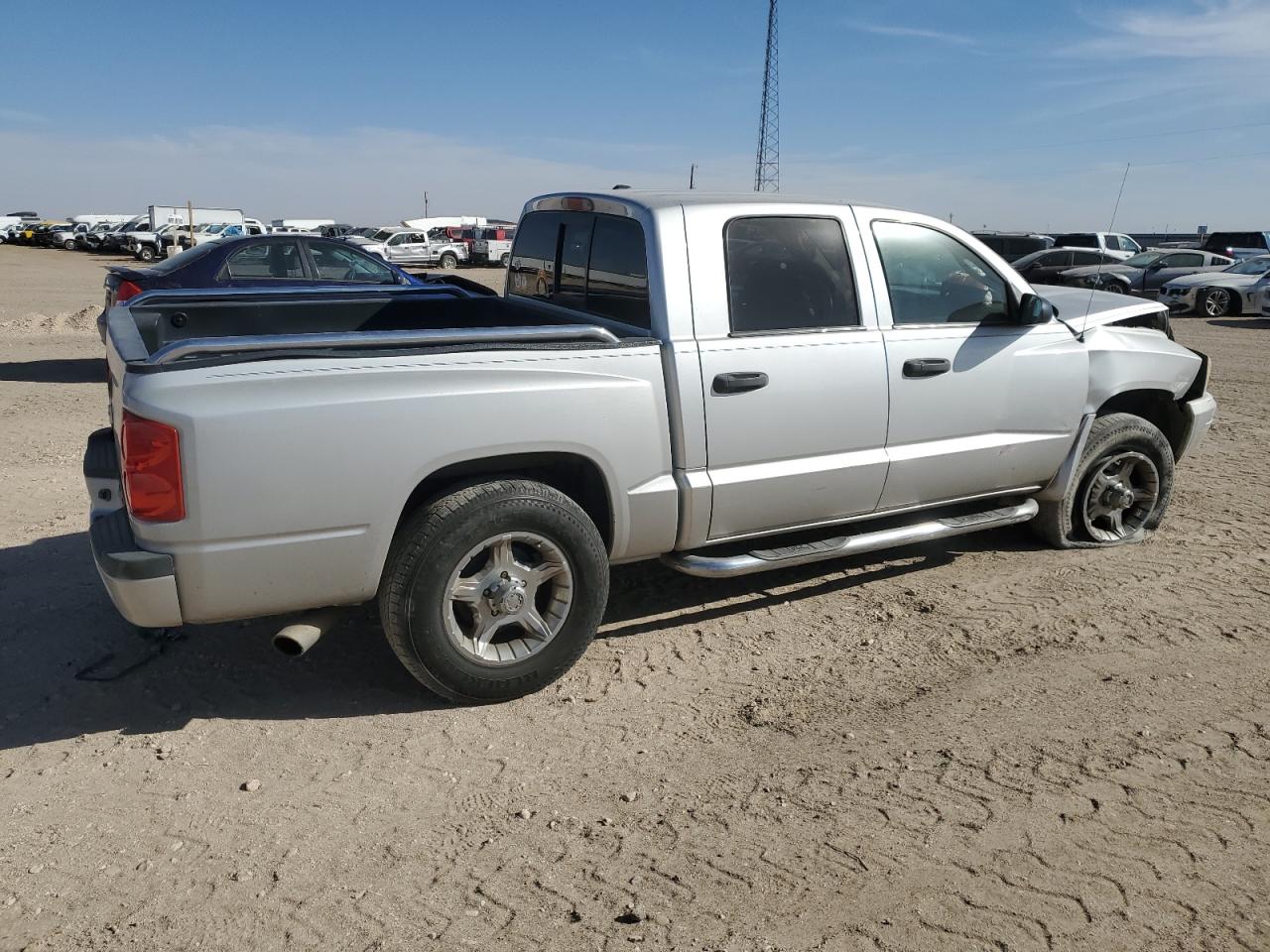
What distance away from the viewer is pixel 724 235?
460cm

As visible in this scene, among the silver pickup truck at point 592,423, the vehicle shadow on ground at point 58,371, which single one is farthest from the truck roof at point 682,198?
the vehicle shadow on ground at point 58,371

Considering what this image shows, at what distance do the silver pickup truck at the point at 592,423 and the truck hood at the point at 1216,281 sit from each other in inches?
765

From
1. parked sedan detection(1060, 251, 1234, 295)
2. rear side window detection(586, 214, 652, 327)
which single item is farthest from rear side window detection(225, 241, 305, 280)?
parked sedan detection(1060, 251, 1234, 295)

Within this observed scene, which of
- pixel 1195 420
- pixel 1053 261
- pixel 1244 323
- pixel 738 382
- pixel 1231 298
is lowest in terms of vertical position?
pixel 1244 323

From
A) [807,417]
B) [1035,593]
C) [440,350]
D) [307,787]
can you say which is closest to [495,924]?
[307,787]

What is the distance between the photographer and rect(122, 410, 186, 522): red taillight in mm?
3449

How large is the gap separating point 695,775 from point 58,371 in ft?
37.2

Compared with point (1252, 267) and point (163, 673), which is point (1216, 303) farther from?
point (163, 673)

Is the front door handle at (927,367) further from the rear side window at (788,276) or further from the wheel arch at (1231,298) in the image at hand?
the wheel arch at (1231,298)

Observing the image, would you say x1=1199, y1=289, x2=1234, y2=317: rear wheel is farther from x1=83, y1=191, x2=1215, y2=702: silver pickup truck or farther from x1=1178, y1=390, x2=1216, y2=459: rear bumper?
x1=83, y1=191, x2=1215, y2=702: silver pickup truck

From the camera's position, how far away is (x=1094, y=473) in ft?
19.5

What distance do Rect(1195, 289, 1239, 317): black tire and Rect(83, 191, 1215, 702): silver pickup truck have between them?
1951 cm

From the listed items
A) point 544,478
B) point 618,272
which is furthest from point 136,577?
point 618,272

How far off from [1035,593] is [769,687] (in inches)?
72.3
